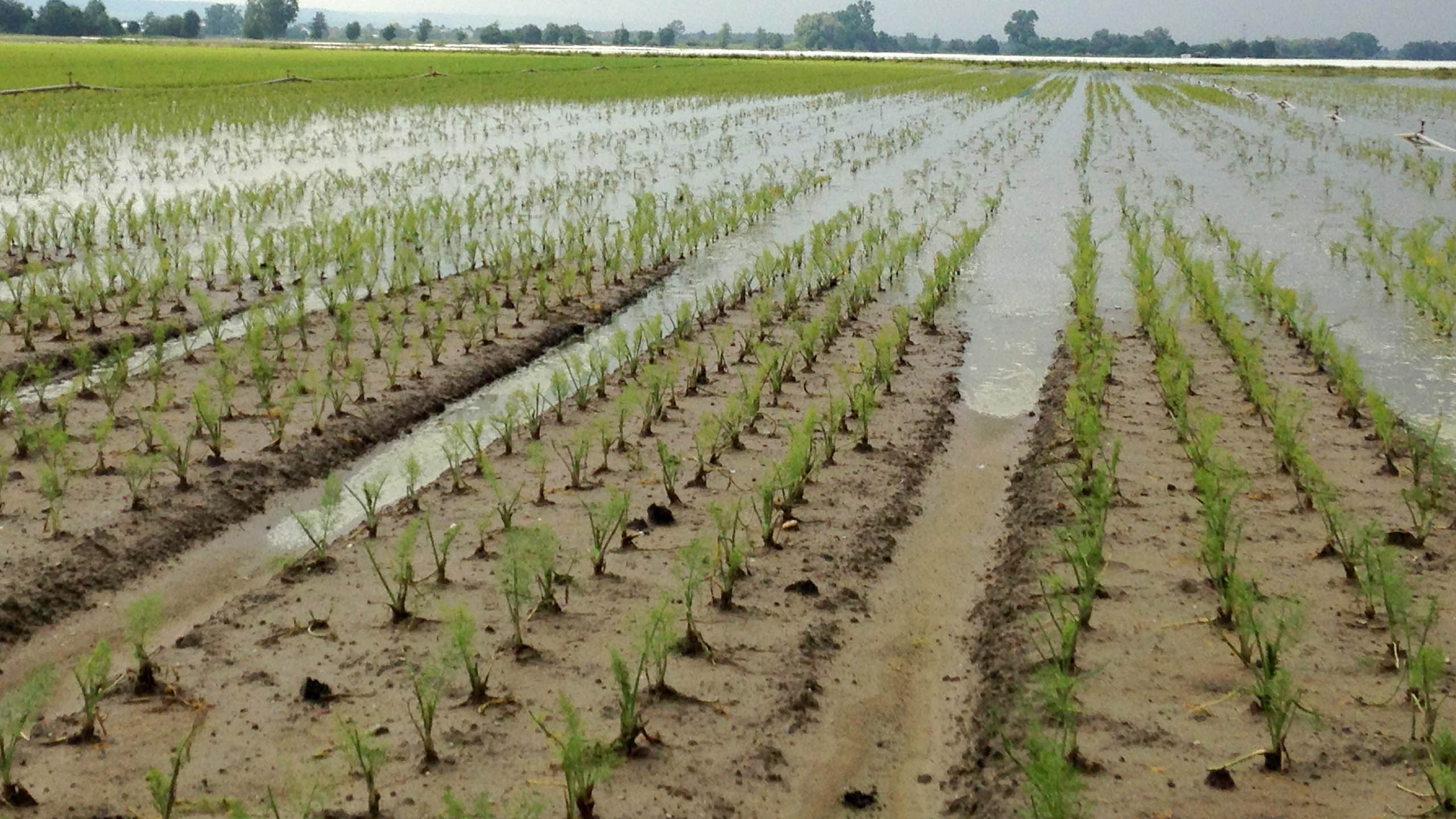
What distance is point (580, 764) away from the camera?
8.61 ft

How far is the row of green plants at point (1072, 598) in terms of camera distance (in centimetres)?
269

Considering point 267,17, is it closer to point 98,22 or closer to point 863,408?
point 98,22

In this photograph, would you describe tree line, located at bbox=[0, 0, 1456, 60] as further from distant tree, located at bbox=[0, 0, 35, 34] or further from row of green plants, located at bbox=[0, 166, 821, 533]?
row of green plants, located at bbox=[0, 166, 821, 533]

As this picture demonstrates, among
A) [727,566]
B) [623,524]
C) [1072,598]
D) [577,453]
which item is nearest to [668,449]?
[577,453]

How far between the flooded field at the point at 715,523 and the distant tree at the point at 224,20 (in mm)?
133493

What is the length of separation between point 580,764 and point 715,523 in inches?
69.8

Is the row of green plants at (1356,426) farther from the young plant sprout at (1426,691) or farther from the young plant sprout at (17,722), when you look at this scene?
the young plant sprout at (17,722)

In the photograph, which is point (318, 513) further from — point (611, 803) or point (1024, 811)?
point (1024, 811)

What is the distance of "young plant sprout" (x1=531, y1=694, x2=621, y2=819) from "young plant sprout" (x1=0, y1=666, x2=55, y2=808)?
114 centimetres

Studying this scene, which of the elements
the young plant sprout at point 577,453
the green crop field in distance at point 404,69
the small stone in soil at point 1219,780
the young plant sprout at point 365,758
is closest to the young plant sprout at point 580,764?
the young plant sprout at point 365,758

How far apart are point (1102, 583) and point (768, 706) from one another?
131 centimetres

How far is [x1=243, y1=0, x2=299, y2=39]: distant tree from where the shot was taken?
96688mm

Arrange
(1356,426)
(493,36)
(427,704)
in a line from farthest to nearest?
1. (493,36)
2. (1356,426)
3. (427,704)

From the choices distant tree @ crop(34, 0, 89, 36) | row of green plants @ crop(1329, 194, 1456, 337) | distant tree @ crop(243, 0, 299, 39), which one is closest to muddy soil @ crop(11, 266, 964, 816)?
row of green plants @ crop(1329, 194, 1456, 337)
